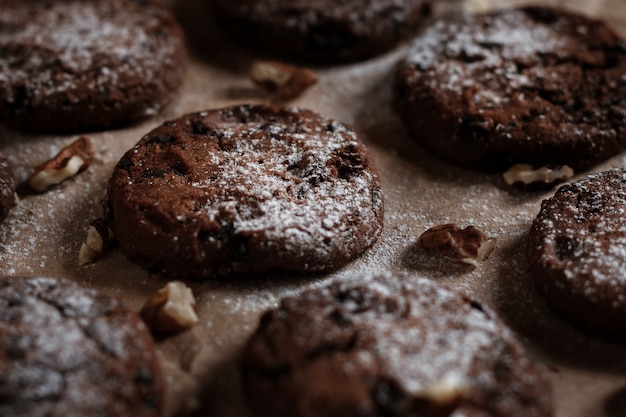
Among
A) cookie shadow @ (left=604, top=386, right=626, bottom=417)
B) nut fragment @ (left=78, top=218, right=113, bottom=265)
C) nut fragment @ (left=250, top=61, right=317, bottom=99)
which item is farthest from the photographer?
nut fragment @ (left=250, top=61, right=317, bottom=99)

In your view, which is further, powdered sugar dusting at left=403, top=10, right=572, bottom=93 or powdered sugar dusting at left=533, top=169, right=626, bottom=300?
powdered sugar dusting at left=403, top=10, right=572, bottom=93

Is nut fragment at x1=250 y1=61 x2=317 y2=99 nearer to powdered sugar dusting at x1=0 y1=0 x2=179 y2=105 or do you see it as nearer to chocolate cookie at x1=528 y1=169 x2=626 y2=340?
powdered sugar dusting at x1=0 y1=0 x2=179 y2=105

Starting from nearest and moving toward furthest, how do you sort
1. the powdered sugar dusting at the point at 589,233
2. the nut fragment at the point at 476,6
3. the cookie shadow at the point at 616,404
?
the cookie shadow at the point at 616,404
the powdered sugar dusting at the point at 589,233
the nut fragment at the point at 476,6

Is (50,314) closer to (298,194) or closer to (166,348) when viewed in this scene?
(166,348)

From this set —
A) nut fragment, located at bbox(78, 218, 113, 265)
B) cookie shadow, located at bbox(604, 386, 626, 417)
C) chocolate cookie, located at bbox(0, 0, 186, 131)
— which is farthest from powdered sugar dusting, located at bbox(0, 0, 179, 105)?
cookie shadow, located at bbox(604, 386, 626, 417)

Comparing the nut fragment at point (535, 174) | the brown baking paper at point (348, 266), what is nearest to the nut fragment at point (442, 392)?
the brown baking paper at point (348, 266)

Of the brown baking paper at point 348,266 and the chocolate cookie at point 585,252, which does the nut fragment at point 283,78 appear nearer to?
the brown baking paper at point 348,266

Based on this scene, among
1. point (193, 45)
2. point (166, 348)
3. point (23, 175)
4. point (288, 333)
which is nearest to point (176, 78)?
point (193, 45)
